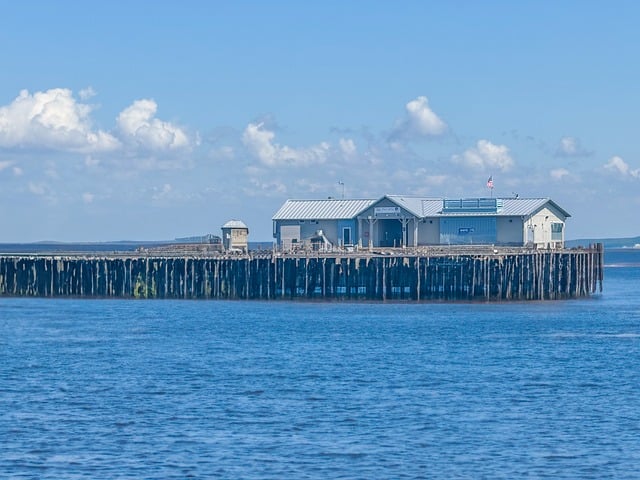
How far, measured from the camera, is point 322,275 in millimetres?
84250

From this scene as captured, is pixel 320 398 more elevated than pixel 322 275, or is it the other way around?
pixel 322 275

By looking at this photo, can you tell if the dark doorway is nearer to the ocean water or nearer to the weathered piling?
the weathered piling

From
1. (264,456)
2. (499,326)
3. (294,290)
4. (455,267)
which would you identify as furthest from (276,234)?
(264,456)

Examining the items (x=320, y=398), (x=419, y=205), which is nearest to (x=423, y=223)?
(x=419, y=205)

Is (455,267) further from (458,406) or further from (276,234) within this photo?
(458,406)

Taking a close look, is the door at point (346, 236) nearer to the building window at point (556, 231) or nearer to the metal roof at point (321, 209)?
the metal roof at point (321, 209)

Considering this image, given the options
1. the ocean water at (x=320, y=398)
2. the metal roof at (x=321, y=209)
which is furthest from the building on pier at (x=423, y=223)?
the ocean water at (x=320, y=398)

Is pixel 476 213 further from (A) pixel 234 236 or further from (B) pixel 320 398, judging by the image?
(B) pixel 320 398

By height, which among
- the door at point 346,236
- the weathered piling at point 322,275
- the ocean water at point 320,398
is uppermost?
the door at point 346,236

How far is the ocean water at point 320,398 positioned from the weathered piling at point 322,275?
39.4ft

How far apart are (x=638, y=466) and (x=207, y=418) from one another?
1227cm

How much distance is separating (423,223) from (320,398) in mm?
50745

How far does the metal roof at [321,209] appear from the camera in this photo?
9375 cm

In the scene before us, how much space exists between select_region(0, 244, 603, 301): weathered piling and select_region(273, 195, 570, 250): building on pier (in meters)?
3.20
